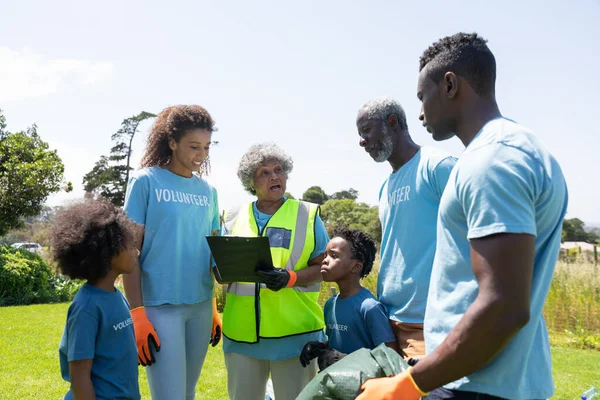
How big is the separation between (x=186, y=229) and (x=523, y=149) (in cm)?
228

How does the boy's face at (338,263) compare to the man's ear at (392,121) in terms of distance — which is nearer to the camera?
the man's ear at (392,121)

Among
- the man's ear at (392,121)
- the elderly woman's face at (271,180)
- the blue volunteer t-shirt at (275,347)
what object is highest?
the man's ear at (392,121)

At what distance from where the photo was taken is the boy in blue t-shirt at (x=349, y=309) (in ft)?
8.82

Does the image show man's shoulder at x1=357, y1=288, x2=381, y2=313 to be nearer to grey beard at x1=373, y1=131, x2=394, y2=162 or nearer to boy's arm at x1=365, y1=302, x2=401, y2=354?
boy's arm at x1=365, y1=302, x2=401, y2=354

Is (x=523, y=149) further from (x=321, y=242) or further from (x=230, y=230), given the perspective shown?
(x=230, y=230)

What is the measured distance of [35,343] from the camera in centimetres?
823

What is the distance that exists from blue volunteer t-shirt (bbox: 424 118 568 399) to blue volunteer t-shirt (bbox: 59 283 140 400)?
1524 millimetres

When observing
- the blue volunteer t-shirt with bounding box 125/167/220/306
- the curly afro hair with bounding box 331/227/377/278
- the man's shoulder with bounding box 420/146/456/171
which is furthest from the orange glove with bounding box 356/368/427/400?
the blue volunteer t-shirt with bounding box 125/167/220/306

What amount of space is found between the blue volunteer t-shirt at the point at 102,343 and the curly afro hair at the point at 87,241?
11 cm

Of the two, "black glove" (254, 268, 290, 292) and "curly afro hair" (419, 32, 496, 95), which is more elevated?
"curly afro hair" (419, 32, 496, 95)

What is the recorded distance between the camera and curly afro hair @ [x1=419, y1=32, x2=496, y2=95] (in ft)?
5.32

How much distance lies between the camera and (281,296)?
3.19 m

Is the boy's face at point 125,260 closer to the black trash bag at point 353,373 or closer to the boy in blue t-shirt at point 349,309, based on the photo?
the boy in blue t-shirt at point 349,309

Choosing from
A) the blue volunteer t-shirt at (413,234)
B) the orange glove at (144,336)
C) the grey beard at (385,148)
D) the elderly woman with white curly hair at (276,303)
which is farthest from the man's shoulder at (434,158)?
the orange glove at (144,336)
